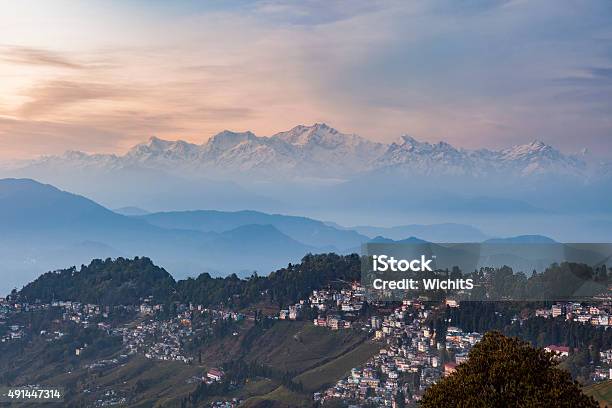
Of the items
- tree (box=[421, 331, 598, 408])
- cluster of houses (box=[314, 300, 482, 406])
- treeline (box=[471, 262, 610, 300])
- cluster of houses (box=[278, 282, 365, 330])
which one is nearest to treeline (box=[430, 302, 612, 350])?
cluster of houses (box=[314, 300, 482, 406])

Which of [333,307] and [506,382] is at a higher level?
[506,382]

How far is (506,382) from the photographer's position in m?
22.0

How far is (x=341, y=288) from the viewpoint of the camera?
175m

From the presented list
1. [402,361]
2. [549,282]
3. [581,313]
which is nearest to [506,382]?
[549,282]

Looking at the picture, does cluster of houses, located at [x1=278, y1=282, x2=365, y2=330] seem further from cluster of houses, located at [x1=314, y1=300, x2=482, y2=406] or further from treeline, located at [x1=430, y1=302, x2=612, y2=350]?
treeline, located at [x1=430, y1=302, x2=612, y2=350]

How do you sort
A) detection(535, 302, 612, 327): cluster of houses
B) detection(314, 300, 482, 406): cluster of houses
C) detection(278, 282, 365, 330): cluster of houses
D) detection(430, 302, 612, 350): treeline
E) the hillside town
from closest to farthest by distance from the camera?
detection(430, 302, 612, 350): treeline → detection(314, 300, 482, 406): cluster of houses → the hillside town → detection(535, 302, 612, 327): cluster of houses → detection(278, 282, 365, 330): cluster of houses

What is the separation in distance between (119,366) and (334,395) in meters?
61.9

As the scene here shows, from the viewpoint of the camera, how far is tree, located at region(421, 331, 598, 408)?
21.4 m

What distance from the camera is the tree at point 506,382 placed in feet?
70.1

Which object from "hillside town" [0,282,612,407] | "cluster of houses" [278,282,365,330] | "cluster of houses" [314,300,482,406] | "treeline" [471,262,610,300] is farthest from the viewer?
"cluster of houses" [278,282,365,330]

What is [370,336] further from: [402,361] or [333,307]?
[333,307]

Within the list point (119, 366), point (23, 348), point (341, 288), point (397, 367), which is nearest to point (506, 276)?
point (397, 367)

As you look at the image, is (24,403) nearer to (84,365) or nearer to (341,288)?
(84,365)

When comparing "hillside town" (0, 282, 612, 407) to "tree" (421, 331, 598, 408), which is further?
"hillside town" (0, 282, 612, 407)
